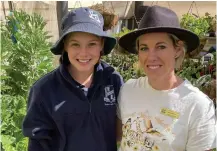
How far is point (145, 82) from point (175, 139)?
0.31 m

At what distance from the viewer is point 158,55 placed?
133 cm

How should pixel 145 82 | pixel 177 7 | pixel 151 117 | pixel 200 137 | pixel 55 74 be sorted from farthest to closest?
pixel 177 7 < pixel 55 74 < pixel 145 82 < pixel 151 117 < pixel 200 137

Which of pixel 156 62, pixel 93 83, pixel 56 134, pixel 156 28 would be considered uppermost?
pixel 156 28

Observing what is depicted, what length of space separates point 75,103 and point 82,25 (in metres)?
0.38

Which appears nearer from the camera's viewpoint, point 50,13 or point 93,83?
point 93,83

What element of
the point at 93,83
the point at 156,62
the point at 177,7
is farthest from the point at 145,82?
the point at 177,7

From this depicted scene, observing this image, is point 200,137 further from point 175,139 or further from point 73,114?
point 73,114

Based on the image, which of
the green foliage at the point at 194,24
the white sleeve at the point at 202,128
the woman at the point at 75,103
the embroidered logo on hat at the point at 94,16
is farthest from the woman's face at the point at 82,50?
the green foliage at the point at 194,24

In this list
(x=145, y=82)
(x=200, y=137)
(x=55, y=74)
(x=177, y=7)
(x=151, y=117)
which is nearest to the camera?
(x=200, y=137)

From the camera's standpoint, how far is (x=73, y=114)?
4.99 ft

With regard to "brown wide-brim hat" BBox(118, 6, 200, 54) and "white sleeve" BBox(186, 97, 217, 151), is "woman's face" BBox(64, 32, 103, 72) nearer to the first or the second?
"brown wide-brim hat" BBox(118, 6, 200, 54)

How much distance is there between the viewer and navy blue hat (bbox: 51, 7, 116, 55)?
4.98 feet

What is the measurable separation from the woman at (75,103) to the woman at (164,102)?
14 cm

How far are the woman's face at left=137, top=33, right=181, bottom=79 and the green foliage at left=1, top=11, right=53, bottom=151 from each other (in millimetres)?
1632
